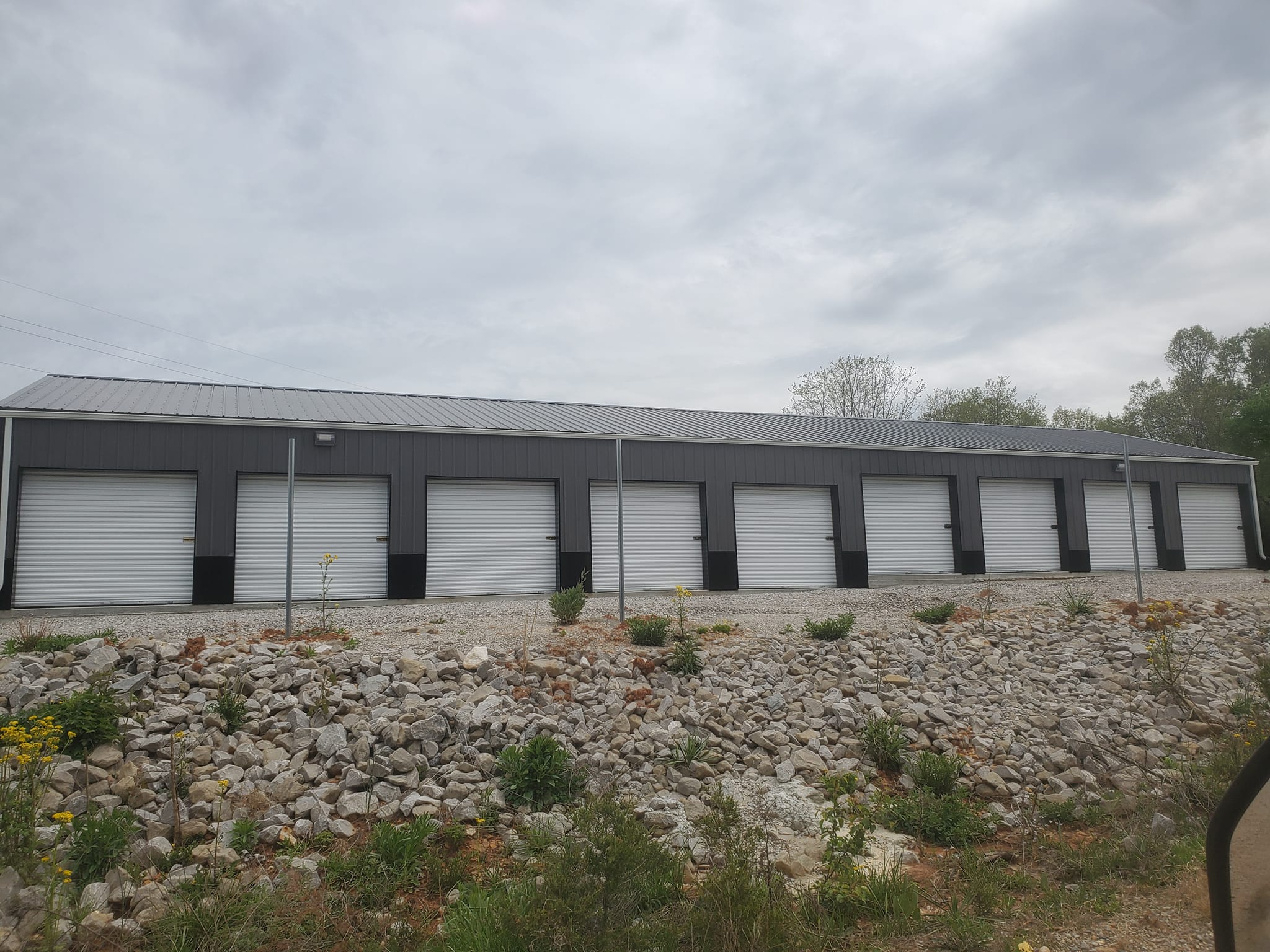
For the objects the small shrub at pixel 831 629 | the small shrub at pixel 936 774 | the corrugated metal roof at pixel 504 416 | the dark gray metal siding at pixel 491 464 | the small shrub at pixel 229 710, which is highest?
the corrugated metal roof at pixel 504 416

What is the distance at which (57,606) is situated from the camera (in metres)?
14.1

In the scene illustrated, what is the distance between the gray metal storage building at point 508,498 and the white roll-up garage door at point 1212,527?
10cm

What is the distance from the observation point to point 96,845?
4.91 m

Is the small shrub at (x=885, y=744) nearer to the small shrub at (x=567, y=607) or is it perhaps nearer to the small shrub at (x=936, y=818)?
the small shrub at (x=936, y=818)

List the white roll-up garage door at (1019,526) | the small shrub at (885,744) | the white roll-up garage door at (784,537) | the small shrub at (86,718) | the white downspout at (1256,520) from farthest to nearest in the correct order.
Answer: the white downspout at (1256,520) → the white roll-up garage door at (1019,526) → the white roll-up garage door at (784,537) → the small shrub at (885,744) → the small shrub at (86,718)

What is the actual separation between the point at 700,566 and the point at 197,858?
44.8ft

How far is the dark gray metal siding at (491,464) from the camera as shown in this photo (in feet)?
47.3

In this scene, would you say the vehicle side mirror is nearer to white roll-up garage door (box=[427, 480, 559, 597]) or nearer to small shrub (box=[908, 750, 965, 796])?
small shrub (box=[908, 750, 965, 796])

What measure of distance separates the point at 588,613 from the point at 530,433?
5612 millimetres

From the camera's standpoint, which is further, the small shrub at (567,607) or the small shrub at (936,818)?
the small shrub at (567,607)

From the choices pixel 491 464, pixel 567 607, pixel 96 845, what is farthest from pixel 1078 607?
pixel 96 845

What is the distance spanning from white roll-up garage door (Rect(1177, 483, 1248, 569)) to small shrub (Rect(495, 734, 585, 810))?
2318cm

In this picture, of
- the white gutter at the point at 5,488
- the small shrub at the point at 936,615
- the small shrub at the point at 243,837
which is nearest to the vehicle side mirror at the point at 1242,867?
the small shrub at the point at 243,837

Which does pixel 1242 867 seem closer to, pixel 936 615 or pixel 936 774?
pixel 936 774
